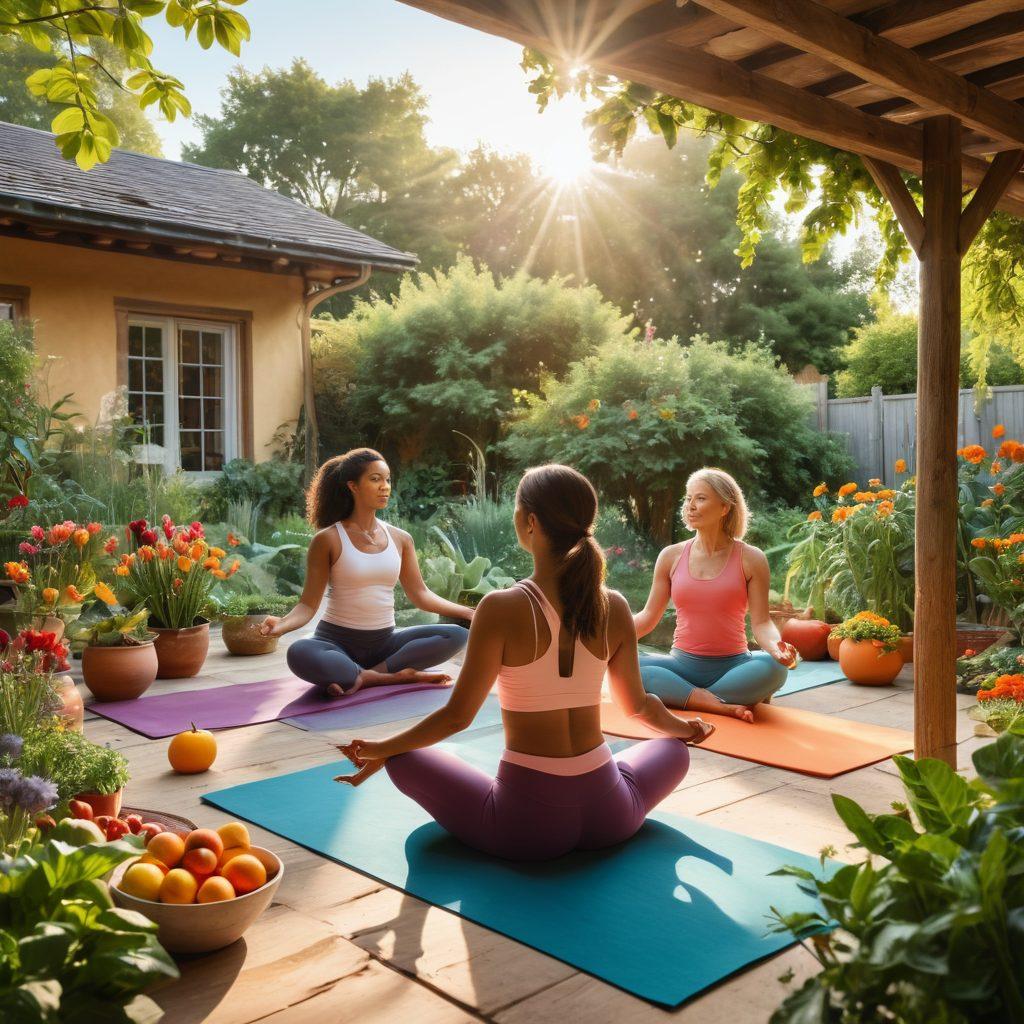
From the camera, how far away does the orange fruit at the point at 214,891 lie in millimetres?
2260

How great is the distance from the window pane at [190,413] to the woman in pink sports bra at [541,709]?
7.30 meters

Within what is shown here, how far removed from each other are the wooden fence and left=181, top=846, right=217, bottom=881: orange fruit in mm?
9531

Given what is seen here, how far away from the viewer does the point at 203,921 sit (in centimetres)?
225

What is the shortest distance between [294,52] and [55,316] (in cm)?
2193

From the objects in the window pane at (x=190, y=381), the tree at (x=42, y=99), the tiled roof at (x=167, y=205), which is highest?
the tree at (x=42, y=99)

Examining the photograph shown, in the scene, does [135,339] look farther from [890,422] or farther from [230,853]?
[890,422]

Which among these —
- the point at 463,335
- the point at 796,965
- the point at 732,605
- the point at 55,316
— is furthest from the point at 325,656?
the point at 463,335

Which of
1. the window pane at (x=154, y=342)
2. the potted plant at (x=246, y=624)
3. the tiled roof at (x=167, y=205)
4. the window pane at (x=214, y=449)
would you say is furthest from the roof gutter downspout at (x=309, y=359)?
the potted plant at (x=246, y=624)

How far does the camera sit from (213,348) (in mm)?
9797

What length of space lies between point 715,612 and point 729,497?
53cm

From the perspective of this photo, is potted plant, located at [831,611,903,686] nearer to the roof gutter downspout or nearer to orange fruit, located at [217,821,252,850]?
orange fruit, located at [217,821,252,850]

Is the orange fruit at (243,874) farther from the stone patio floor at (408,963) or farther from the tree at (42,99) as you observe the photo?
the tree at (42,99)

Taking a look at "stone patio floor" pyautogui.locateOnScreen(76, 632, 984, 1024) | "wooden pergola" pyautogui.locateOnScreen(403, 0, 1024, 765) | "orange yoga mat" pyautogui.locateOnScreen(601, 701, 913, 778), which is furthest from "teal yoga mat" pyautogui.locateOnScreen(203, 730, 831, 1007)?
"wooden pergola" pyautogui.locateOnScreen(403, 0, 1024, 765)

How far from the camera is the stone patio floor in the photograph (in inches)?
82.7
